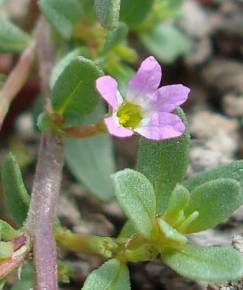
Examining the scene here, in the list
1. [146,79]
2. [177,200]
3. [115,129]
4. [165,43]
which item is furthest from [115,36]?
[165,43]

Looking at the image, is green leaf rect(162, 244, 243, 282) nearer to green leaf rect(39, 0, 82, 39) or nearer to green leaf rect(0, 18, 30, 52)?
green leaf rect(39, 0, 82, 39)

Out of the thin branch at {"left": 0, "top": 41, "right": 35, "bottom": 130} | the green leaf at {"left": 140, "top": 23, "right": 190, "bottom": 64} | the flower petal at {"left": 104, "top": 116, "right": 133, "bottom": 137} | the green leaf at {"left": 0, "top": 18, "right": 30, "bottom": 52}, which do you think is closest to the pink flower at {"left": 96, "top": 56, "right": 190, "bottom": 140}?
the flower petal at {"left": 104, "top": 116, "right": 133, "bottom": 137}

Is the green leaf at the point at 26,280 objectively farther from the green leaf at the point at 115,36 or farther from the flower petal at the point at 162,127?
the green leaf at the point at 115,36

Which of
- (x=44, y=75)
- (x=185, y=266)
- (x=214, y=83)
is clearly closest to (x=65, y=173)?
(x=44, y=75)

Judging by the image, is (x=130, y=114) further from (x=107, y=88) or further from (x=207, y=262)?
(x=207, y=262)

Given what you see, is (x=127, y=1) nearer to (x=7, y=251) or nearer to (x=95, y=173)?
(x=95, y=173)
